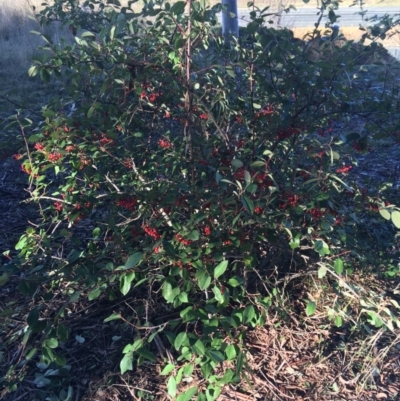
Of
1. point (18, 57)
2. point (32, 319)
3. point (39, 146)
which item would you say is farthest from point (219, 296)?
point (18, 57)

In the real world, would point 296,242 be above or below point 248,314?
above

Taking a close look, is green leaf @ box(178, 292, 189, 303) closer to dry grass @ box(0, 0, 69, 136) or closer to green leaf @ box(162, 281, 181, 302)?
green leaf @ box(162, 281, 181, 302)

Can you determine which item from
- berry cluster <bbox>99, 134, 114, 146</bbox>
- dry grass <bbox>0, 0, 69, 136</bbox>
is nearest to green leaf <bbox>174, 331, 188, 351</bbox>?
berry cluster <bbox>99, 134, 114, 146</bbox>

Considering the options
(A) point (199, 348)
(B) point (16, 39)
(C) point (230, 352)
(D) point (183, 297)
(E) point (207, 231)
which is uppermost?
(E) point (207, 231)

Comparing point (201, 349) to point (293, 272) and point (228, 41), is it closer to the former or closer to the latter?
point (293, 272)

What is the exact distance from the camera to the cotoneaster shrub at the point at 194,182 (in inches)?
81.1

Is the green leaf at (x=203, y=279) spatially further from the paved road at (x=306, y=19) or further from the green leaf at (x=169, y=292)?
the paved road at (x=306, y=19)

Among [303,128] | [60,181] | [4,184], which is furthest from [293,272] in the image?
[4,184]

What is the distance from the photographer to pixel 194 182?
2.35m

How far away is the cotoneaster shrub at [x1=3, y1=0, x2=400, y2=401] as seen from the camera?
206cm

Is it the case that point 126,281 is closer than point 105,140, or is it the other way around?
point 126,281

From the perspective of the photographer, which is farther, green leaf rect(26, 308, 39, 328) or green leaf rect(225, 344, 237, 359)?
green leaf rect(225, 344, 237, 359)

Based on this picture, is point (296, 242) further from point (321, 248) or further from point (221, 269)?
point (221, 269)

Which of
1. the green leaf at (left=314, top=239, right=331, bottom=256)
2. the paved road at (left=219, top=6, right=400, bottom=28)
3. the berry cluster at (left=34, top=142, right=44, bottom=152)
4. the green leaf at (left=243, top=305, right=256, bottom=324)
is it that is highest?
the berry cluster at (left=34, top=142, right=44, bottom=152)
